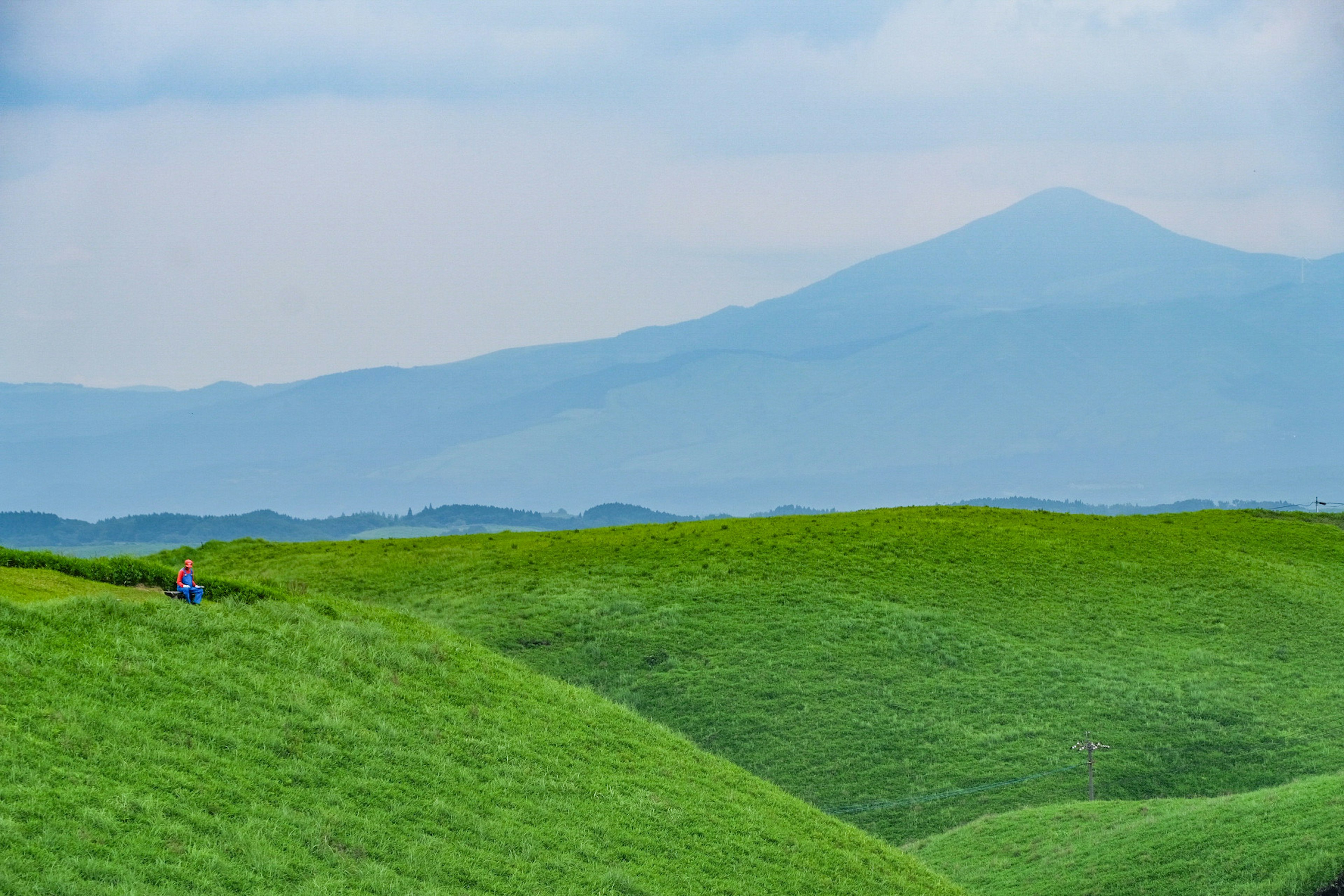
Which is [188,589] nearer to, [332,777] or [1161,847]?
[332,777]

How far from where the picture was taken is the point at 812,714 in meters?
46.3

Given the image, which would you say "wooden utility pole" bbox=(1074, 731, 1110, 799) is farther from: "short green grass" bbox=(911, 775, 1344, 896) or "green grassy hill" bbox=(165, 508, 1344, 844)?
"short green grass" bbox=(911, 775, 1344, 896)

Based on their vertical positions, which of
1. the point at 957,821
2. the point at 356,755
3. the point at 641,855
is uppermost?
the point at 356,755

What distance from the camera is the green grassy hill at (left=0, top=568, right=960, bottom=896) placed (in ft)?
60.7

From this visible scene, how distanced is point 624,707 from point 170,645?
15.0 m

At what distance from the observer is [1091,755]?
41.9 meters

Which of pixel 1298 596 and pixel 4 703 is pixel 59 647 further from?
pixel 1298 596

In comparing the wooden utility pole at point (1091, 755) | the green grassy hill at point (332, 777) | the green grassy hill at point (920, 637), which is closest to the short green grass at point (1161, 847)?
the wooden utility pole at point (1091, 755)

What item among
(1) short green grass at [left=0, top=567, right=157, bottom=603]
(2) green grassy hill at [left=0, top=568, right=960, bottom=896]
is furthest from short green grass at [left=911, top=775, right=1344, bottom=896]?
(1) short green grass at [left=0, top=567, right=157, bottom=603]

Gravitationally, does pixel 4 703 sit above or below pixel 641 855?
above

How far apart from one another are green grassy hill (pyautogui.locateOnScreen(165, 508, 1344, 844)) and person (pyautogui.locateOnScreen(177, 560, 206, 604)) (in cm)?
1530

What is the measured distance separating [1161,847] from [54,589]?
27.3 metres

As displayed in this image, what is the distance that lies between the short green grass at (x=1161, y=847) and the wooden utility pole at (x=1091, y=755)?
3551mm

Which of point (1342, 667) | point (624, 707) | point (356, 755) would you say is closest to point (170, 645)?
point (356, 755)
